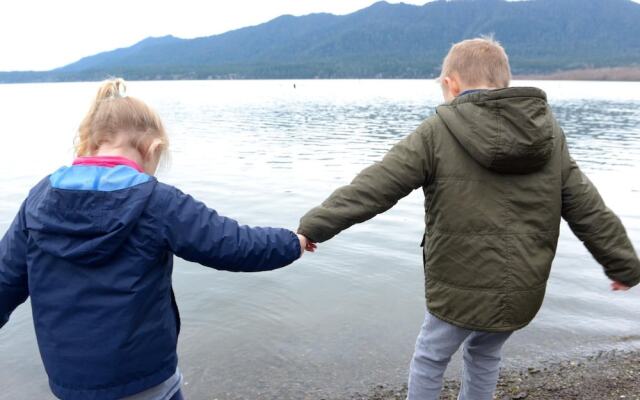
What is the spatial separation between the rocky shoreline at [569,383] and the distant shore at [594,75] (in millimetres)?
165629

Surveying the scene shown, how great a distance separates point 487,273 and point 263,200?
1116 centimetres

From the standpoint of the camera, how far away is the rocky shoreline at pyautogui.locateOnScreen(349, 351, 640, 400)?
470 centimetres

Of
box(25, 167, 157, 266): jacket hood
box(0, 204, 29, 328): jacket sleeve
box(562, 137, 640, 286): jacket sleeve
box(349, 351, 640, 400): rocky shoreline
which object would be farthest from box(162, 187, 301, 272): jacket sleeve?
box(349, 351, 640, 400): rocky shoreline

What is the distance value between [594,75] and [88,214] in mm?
189657

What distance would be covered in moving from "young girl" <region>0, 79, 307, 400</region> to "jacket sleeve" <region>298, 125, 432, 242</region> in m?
0.55

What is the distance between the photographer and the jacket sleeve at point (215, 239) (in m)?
2.42

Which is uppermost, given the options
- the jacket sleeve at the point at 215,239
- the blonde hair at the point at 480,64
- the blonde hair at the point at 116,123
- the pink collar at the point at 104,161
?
the blonde hair at the point at 480,64

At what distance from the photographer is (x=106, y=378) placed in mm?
2453

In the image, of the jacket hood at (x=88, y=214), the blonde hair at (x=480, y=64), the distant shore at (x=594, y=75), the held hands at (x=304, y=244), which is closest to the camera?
the jacket hood at (x=88, y=214)

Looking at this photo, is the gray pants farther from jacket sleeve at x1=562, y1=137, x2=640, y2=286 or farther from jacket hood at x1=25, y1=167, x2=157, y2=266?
jacket hood at x1=25, y1=167, x2=157, y2=266

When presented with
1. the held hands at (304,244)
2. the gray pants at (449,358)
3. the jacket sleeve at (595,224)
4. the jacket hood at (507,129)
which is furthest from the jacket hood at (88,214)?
the jacket sleeve at (595,224)

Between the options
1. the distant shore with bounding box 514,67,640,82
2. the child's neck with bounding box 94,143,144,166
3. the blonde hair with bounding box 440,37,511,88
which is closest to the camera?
the child's neck with bounding box 94,143,144,166

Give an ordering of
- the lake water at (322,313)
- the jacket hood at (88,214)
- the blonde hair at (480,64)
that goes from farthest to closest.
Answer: the lake water at (322,313) < the blonde hair at (480,64) < the jacket hood at (88,214)

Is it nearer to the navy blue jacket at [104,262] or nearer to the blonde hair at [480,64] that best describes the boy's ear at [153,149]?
the navy blue jacket at [104,262]
